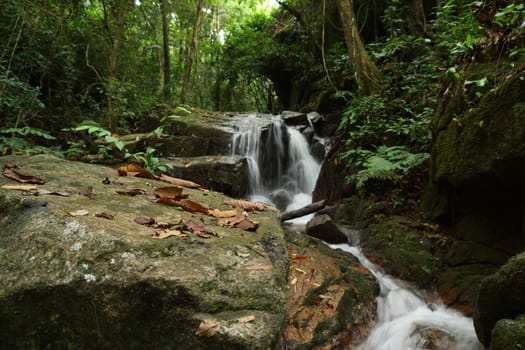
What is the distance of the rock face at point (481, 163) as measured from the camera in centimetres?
334

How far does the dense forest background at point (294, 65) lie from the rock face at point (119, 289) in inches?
127

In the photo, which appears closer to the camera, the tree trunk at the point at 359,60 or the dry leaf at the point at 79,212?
the dry leaf at the point at 79,212

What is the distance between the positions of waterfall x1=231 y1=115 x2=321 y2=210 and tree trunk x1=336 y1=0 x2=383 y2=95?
2.48 meters

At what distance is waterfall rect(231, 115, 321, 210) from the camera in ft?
27.6

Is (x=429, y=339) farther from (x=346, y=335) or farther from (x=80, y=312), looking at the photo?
(x=80, y=312)

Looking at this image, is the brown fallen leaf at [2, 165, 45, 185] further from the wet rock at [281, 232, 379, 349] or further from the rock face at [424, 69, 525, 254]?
the rock face at [424, 69, 525, 254]

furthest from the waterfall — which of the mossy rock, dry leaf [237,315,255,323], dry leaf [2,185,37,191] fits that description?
dry leaf [237,315,255,323]

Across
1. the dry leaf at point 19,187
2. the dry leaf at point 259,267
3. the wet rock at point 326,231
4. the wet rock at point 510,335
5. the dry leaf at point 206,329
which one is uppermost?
the dry leaf at point 19,187

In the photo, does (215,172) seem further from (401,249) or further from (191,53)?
(191,53)

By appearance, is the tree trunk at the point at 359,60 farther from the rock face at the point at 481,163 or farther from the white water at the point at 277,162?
the rock face at the point at 481,163

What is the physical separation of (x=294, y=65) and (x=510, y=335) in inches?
540

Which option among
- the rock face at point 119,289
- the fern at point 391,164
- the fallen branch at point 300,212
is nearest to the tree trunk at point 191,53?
the fallen branch at point 300,212

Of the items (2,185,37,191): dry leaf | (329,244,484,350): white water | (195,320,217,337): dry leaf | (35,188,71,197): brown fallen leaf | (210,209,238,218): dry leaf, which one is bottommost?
(329,244,484,350): white water

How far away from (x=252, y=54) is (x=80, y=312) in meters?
15.4
